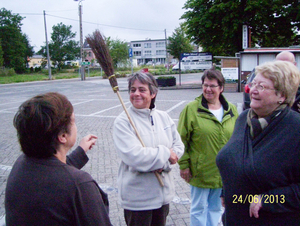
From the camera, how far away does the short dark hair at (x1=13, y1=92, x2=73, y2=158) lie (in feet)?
4.44

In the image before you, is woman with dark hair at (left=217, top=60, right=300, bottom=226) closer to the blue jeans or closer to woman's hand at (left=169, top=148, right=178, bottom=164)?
woman's hand at (left=169, top=148, right=178, bottom=164)

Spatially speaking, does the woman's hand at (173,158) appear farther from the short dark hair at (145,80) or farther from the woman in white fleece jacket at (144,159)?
the short dark hair at (145,80)

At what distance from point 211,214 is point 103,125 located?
6555 millimetres

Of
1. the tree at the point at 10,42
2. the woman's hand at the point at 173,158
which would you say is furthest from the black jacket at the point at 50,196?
the tree at the point at 10,42

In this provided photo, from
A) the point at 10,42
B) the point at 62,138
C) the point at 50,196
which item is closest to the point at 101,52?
the point at 62,138

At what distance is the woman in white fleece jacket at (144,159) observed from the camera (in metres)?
2.23

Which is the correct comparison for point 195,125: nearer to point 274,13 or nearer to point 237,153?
point 237,153

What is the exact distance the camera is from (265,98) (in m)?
1.90

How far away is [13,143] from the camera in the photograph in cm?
727

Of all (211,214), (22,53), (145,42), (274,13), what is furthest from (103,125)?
(145,42)

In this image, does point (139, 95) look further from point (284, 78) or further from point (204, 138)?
point (284, 78)

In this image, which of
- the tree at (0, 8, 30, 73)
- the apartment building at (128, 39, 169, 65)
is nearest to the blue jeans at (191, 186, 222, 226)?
the tree at (0, 8, 30, 73)
